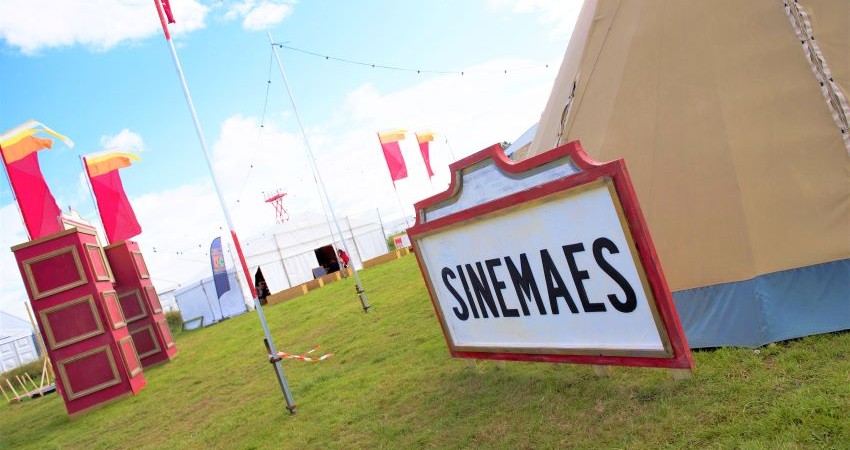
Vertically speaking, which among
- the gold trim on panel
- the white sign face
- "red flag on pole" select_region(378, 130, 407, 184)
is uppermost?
"red flag on pole" select_region(378, 130, 407, 184)

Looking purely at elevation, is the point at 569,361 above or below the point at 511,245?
below

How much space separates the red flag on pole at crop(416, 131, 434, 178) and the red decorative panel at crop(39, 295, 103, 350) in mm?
15757

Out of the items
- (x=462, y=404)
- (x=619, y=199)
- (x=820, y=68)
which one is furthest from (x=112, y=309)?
(x=820, y=68)

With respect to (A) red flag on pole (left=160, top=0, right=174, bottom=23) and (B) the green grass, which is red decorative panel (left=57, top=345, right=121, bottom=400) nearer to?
(B) the green grass

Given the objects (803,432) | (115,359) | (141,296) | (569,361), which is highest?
(141,296)

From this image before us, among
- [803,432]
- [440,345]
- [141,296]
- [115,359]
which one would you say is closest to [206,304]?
[141,296]

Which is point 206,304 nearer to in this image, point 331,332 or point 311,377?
point 331,332

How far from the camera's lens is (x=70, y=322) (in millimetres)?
10734

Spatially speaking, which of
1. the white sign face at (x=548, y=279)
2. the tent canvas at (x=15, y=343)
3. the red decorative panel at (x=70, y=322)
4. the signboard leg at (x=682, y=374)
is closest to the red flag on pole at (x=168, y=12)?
the white sign face at (x=548, y=279)

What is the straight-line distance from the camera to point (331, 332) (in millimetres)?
10727

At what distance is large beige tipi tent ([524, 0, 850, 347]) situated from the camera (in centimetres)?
390

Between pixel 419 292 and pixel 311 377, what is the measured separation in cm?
423

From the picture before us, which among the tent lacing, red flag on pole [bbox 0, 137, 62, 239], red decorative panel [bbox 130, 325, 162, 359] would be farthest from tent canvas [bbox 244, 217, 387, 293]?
the tent lacing

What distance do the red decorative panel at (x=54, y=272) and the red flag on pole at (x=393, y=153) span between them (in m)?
11.1
